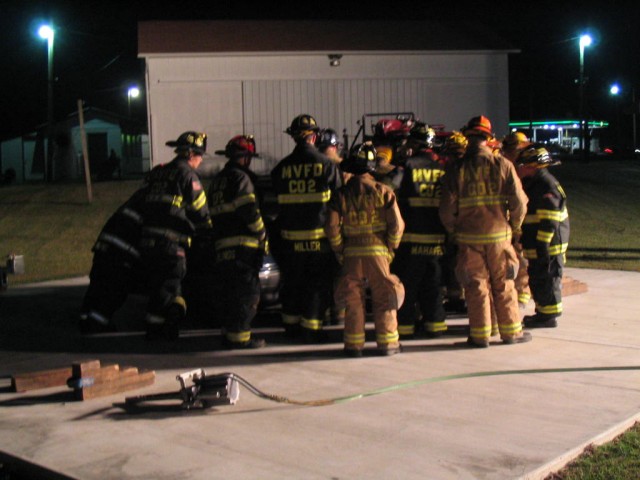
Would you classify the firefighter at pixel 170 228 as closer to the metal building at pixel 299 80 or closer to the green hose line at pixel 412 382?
the green hose line at pixel 412 382

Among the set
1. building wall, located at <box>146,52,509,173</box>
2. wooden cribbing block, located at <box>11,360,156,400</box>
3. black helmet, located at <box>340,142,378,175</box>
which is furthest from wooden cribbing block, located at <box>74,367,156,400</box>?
building wall, located at <box>146,52,509,173</box>

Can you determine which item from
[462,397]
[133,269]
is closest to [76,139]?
[133,269]

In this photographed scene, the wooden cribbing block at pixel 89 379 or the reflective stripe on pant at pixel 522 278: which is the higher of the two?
the reflective stripe on pant at pixel 522 278

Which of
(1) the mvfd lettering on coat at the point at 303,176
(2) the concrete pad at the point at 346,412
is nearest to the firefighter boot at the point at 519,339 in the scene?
(2) the concrete pad at the point at 346,412

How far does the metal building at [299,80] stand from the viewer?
26.6 meters

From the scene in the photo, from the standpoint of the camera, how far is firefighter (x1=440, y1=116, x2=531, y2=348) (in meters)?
7.60

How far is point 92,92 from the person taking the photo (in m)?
60.1

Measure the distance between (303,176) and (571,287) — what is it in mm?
3978

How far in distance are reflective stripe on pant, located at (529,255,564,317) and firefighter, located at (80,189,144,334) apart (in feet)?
12.9

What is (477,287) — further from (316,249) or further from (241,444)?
(241,444)

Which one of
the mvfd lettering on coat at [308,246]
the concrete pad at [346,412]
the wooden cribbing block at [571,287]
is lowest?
the concrete pad at [346,412]

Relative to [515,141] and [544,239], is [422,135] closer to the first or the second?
[544,239]

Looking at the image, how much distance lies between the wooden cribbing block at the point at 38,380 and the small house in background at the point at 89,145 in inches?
1603

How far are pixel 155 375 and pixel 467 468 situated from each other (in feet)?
10.1
